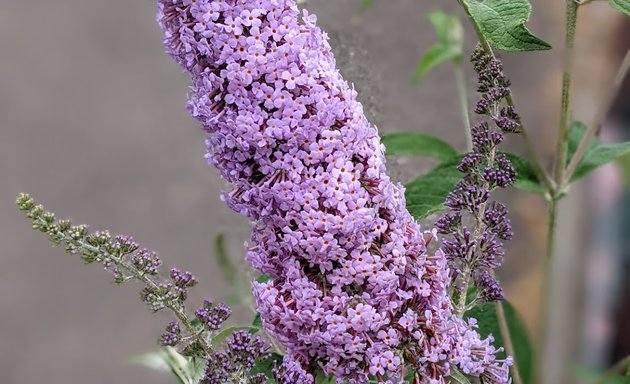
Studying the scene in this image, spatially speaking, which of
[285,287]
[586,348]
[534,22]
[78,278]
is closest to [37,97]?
[78,278]

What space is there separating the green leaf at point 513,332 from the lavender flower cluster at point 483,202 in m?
0.09

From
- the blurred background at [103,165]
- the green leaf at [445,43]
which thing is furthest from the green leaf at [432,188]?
the blurred background at [103,165]

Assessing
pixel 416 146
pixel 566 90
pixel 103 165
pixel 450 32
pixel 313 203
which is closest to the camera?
pixel 313 203

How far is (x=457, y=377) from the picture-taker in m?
0.46

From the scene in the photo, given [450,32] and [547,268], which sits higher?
[450,32]

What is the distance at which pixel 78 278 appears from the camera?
4.78 feet

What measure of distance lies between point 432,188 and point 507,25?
0.49ft

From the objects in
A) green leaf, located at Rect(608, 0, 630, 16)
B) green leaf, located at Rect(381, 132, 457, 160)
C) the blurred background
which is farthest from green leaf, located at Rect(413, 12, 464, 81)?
the blurred background

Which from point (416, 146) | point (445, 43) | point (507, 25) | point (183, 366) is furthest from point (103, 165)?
point (507, 25)

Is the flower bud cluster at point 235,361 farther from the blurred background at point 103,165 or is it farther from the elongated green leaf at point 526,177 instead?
the blurred background at point 103,165

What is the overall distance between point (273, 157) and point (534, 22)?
61cm

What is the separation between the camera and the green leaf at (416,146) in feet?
2.10

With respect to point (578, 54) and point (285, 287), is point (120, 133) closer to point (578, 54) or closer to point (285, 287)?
point (578, 54)

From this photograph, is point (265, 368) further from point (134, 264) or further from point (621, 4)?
point (621, 4)
